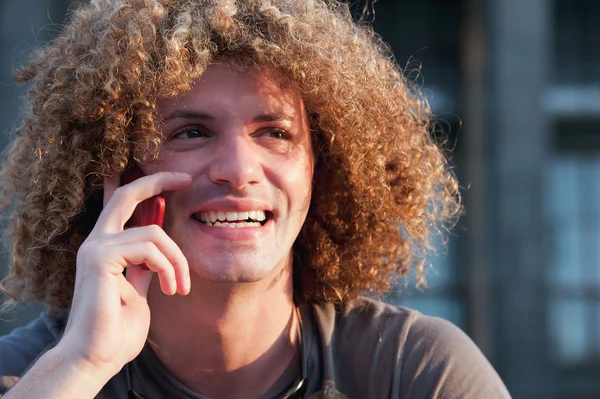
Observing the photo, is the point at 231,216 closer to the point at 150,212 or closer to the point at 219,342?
the point at 150,212

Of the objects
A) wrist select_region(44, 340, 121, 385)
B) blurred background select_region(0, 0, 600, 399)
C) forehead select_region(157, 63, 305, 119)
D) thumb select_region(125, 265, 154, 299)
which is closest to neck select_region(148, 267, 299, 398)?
thumb select_region(125, 265, 154, 299)

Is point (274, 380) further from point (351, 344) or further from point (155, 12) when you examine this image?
point (155, 12)

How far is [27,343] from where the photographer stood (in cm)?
288

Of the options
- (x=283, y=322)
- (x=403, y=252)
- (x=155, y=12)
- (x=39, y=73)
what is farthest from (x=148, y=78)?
(x=403, y=252)

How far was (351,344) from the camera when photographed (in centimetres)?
286

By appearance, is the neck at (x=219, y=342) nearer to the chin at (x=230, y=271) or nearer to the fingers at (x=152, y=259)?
the chin at (x=230, y=271)

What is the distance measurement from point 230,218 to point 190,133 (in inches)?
10.8

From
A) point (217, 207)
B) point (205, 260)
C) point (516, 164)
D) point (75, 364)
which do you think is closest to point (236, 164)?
point (217, 207)

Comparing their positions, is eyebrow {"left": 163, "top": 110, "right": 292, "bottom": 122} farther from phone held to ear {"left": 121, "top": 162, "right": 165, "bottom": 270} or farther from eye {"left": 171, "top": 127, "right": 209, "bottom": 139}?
phone held to ear {"left": 121, "top": 162, "right": 165, "bottom": 270}

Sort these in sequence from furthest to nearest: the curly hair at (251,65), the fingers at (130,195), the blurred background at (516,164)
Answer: the blurred background at (516,164), the curly hair at (251,65), the fingers at (130,195)

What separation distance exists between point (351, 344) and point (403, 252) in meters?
0.47

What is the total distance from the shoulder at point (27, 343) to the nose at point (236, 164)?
0.79m

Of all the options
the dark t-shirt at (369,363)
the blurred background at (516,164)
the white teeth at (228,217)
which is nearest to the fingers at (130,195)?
the white teeth at (228,217)

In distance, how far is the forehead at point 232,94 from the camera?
8.66 feet
